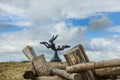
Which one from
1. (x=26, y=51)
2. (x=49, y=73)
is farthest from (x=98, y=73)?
(x=26, y=51)

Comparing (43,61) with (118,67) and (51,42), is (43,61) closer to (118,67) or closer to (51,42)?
(118,67)

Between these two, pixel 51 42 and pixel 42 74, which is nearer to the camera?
pixel 42 74

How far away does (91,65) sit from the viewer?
7738 millimetres

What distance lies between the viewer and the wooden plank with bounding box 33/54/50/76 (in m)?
9.73

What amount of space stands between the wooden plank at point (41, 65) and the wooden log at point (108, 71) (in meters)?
1.97

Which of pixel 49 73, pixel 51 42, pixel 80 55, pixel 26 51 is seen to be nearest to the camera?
pixel 80 55

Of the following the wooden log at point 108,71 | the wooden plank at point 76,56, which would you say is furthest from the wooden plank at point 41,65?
the wooden log at point 108,71

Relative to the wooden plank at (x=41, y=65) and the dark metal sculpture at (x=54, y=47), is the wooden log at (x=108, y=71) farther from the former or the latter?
the dark metal sculpture at (x=54, y=47)

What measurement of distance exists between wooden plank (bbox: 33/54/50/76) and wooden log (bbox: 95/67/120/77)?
1.97 metres

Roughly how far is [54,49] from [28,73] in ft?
55.0

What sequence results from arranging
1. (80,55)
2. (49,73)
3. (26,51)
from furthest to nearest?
1. (26,51)
2. (49,73)
3. (80,55)

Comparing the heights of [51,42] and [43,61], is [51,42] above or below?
above

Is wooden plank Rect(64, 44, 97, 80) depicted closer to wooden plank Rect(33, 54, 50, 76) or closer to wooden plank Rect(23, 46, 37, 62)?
wooden plank Rect(33, 54, 50, 76)

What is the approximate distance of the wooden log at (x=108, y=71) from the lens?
786 cm
